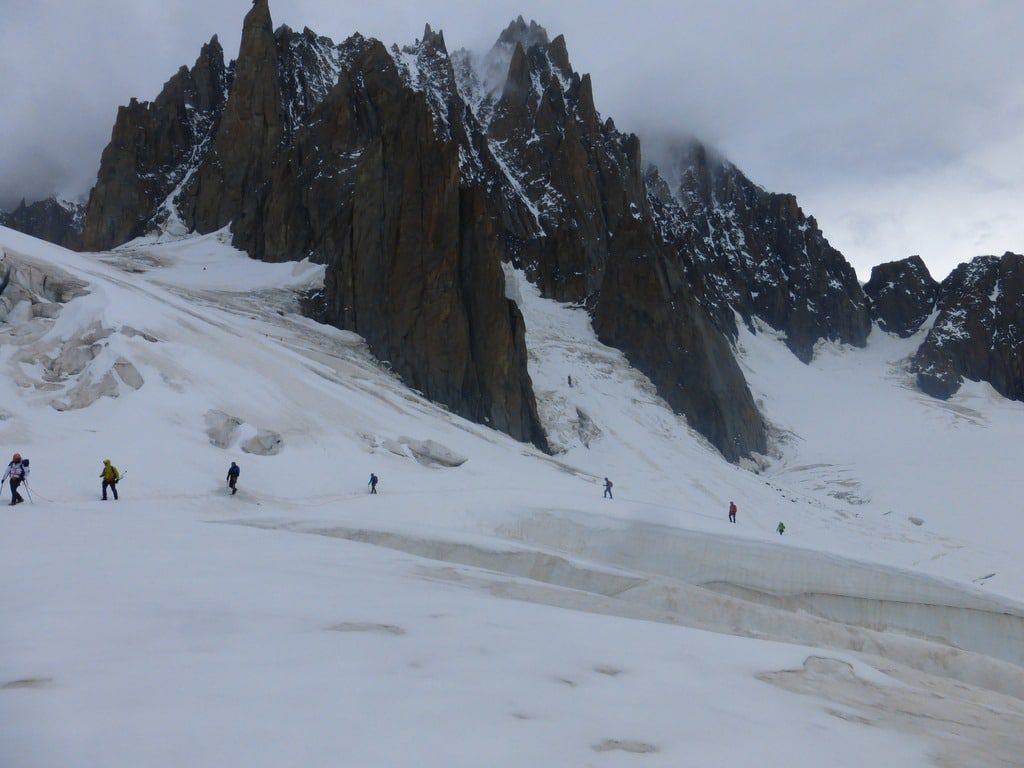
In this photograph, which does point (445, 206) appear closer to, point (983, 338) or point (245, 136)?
point (245, 136)

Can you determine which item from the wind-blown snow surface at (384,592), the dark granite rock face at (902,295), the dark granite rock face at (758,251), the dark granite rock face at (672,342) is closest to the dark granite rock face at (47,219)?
the dark granite rock face at (758,251)

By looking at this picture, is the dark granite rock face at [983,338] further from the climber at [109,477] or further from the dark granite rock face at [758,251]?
the climber at [109,477]

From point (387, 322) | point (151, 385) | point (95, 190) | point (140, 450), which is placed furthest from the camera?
point (95, 190)

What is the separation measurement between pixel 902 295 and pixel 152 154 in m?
112

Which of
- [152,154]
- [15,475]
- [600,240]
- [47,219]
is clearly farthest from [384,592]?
[47,219]

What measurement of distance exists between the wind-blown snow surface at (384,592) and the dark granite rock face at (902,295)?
9291 cm

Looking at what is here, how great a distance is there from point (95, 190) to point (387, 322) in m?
47.9

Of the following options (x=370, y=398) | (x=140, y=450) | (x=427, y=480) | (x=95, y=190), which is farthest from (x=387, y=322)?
(x=95, y=190)

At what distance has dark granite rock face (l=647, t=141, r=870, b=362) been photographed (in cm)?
11488

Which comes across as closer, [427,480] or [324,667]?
[324,667]

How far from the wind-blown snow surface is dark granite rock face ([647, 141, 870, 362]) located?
75.6m

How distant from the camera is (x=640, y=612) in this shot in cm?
971

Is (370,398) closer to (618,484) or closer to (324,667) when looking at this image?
(618,484)

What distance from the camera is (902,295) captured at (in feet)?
420
